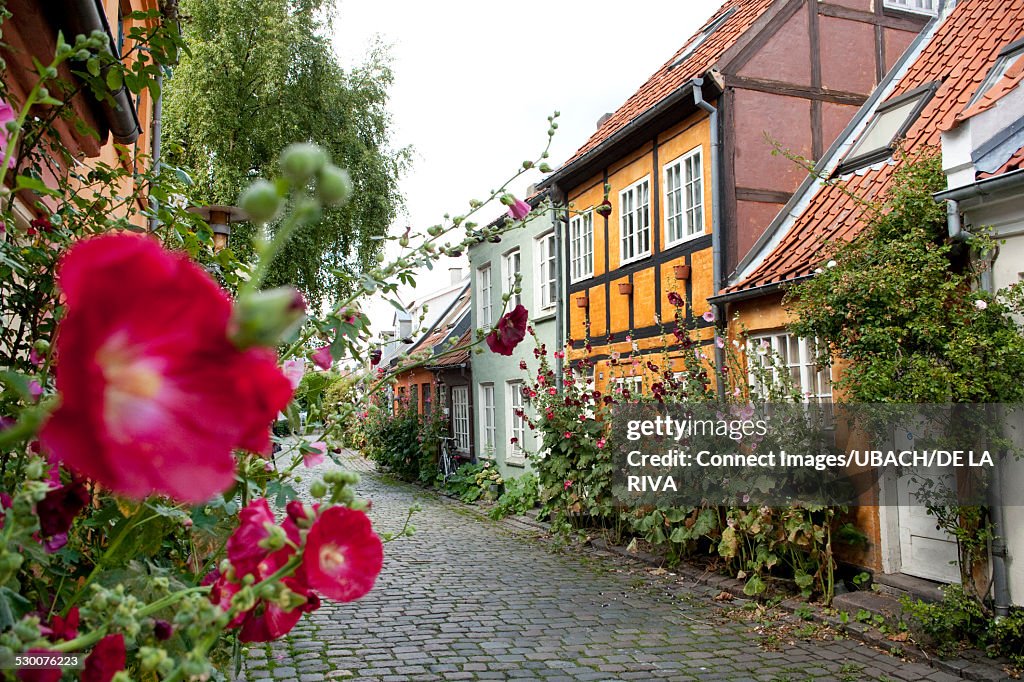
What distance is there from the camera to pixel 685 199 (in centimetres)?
1024

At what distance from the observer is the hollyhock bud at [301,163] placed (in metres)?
0.44

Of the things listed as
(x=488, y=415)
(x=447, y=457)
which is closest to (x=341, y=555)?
(x=488, y=415)

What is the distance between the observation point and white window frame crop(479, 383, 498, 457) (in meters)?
16.4

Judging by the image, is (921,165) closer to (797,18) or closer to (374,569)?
(797,18)

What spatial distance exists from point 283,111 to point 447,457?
304 inches

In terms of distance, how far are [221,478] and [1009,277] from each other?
6.41 m

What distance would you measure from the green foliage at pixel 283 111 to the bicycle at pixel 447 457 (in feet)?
15.0

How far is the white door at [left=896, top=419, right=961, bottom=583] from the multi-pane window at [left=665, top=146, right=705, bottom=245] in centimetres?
397

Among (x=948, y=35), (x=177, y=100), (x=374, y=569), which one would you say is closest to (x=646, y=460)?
(x=948, y=35)

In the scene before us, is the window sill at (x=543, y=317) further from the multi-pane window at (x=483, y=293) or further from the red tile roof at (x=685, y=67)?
the multi-pane window at (x=483, y=293)

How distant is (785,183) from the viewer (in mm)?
9867

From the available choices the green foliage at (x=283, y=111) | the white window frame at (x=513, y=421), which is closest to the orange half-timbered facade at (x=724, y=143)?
the white window frame at (x=513, y=421)

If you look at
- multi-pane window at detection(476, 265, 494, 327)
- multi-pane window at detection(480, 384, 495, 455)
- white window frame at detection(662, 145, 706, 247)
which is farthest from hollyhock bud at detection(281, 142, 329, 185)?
multi-pane window at detection(476, 265, 494, 327)

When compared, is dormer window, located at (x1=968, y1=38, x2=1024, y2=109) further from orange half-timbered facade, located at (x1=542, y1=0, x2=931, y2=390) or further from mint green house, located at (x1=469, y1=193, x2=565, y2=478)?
mint green house, located at (x1=469, y1=193, x2=565, y2=478)
